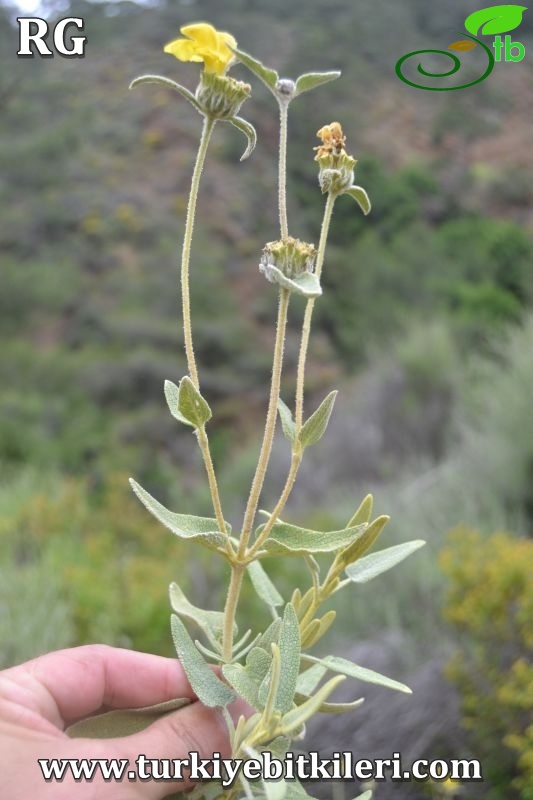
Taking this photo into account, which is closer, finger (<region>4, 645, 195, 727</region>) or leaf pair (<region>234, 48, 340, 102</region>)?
leaf pair (<region>234, 48, 340, 102</region>)

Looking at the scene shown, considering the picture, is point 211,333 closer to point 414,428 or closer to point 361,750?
point 414,428

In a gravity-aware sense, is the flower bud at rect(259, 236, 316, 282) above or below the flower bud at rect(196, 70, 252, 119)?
below

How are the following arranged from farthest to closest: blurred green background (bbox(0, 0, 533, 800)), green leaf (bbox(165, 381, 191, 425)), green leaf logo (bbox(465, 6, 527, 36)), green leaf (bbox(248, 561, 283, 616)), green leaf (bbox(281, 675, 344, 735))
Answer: blurred green background (bbox(0, 0, 533, 800)) → green leaf logo (bbox(465, 6, 527, 36)) → green leaf (bbox(248, 561, 283, 616)) → green leaf (bbox(165, 381, 191, 425)) → green leaf (bbox(281, 675, 344, 735))

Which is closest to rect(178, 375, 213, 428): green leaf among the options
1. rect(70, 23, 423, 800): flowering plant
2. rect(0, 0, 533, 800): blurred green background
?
rect(70, 23, 423, 800): flowering plant

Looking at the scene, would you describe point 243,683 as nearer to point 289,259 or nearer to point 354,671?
point 354,671

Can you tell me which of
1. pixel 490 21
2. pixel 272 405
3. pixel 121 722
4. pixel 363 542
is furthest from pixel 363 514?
pixel 490 21

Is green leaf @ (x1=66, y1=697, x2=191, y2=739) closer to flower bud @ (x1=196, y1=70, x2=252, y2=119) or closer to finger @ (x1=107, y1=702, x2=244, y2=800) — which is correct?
finger @ (x1=107, y1=702, x2=244, y2=800)

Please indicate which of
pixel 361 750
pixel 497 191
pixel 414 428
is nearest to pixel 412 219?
pixel 497 191
